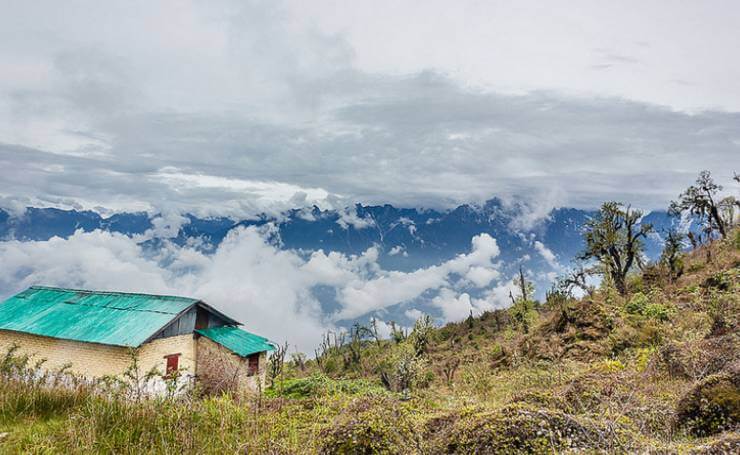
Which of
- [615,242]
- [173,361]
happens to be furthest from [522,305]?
[173,361]

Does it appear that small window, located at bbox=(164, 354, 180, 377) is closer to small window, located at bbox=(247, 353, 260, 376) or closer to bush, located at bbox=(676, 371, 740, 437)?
small window, located at bbox=(247, 353, 260, 376)

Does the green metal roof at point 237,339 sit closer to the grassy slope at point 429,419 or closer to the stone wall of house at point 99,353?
the stone wall of house at point 99,353

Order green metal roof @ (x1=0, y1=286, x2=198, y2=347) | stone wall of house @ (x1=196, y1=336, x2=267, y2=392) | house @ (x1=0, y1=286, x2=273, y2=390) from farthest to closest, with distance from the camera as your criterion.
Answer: stone wall of house @ (x1=196, y1=336, x2=267, y2=392)
green metal roof @ (x1=0, y1=286, x2=198, y2=347)
house @ (x1=0, y1=286, x2=273, y2=390)

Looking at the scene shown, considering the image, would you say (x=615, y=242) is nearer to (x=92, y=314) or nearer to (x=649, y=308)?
(x=649, y=308)

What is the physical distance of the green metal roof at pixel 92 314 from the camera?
79.4ft

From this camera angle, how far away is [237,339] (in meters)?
28.6

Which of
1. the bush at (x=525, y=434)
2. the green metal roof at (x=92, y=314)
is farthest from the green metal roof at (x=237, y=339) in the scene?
the bush at (x=525, y=434)

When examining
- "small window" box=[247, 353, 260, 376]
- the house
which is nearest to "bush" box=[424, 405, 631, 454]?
the house

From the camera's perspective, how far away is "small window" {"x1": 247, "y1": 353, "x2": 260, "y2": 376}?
2822 centimetres

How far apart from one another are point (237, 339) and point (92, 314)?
8658 millimetres

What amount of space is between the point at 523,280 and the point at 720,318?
82.2 ft

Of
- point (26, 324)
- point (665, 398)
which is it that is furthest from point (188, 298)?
point (665, 398)

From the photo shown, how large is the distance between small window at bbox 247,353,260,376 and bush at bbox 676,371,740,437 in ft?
84.1

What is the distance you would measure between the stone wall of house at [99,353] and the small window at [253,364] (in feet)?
10.8
